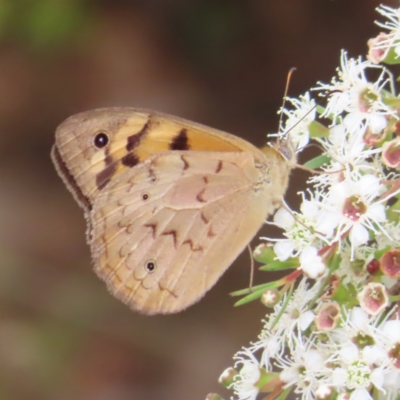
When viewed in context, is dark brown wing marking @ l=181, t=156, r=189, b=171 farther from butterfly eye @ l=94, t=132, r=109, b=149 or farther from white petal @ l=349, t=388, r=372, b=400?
white petal @ l=349, t=388, r=372, b=400

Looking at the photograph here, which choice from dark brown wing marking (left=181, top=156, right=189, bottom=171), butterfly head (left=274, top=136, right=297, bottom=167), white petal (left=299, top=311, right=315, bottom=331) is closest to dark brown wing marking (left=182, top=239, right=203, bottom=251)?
dark brown wing marking (left=181, top=156, right=189, bottom=171)

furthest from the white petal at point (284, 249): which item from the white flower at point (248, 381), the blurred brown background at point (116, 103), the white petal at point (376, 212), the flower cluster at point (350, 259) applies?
the blurred brown background at point (116, 103)

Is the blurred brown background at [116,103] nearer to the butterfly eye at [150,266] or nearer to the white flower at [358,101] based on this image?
the butterfly eye at [150,266]

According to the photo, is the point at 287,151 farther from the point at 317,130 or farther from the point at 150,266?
the point at 150,266

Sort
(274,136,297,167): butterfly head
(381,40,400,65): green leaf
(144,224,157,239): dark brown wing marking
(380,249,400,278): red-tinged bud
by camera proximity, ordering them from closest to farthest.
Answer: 1. (380,249,400,278): red-tinged bud
2. (381,40,400,65): green leaf
3. (274,136,297,167): butterfly head
4. (144,224,157,239): dark brown wing marking

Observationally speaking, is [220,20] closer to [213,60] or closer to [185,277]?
[213,60]

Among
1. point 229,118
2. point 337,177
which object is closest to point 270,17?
point 229,118

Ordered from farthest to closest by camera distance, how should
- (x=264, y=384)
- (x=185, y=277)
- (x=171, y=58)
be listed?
(x=171, y=58)
(x=185, y=277)
(x=264, y=384)
